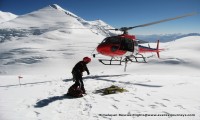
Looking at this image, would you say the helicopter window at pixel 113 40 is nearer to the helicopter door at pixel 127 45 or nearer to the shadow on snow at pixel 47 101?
the helicopter door at pixel 127 45

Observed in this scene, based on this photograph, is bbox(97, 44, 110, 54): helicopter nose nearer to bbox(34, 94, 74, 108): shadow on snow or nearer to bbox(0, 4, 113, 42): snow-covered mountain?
bbox(34, 94, 74, 108): shadow on snow

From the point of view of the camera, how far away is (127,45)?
17719 mm

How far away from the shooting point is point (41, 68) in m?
43.6

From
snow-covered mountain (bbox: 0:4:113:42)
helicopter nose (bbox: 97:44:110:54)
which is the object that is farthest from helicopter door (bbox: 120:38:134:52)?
snow-covered mountain (bbox: 0:4:113:42)

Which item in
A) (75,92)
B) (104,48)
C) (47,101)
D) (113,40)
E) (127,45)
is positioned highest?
(113,40)

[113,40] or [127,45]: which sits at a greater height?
[113,40]

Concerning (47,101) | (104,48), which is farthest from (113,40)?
(47,101)

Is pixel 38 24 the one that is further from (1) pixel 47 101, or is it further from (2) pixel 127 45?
(1) pixel 47 101

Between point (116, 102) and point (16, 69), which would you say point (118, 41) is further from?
point (16, 69)

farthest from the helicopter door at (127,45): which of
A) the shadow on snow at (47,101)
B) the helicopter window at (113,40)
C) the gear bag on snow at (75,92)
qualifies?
the shadow on snow at (47,101)

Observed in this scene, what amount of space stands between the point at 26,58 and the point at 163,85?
149 ft

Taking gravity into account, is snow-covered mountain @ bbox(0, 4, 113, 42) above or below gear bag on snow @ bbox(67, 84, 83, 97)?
above

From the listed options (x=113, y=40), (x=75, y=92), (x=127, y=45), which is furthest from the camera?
(x=127, y=45)

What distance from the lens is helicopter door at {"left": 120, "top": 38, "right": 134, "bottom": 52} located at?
57.2 feet
